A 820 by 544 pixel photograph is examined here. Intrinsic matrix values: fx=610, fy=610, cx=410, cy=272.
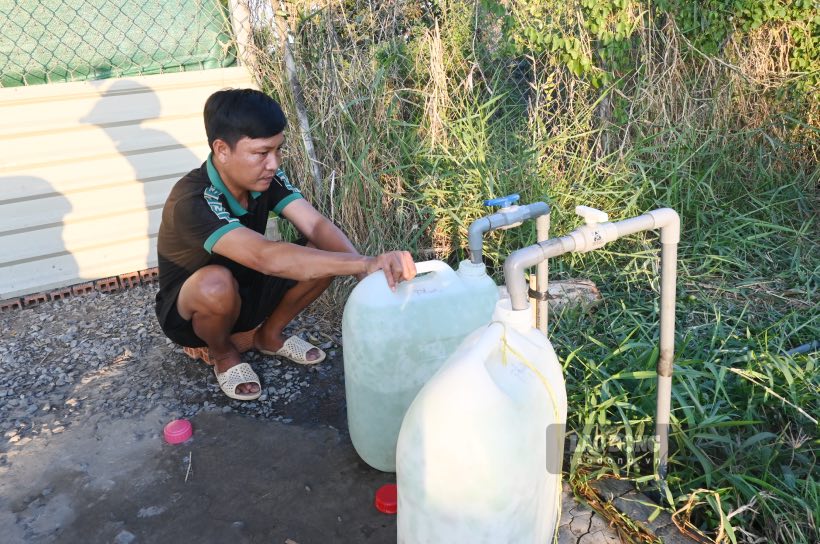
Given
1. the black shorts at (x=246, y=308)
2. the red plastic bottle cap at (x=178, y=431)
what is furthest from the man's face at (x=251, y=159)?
the red plastic bottle cap at (x=178, y=431)

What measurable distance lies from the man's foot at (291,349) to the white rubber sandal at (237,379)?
9.4 inches

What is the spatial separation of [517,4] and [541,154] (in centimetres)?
91

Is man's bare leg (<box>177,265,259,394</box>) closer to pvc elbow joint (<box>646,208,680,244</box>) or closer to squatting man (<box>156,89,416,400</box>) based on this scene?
squatting man (<box>156,89,416,400</box>)

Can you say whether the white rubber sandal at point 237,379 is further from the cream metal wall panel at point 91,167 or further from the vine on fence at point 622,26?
the vine on fence at point 622,26

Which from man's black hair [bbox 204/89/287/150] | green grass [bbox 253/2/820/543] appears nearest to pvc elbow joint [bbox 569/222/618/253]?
green grass [bbox 253/2/820/543]

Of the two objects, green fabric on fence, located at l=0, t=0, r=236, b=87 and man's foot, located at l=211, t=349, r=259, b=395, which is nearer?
man's foot, located at l=211, t=349, r=259, b=395

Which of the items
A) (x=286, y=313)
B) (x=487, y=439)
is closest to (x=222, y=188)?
(x=286, y=313)

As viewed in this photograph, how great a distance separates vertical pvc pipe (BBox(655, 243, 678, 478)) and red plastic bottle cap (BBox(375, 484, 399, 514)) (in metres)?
0.79

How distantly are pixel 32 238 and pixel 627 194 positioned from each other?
336cm

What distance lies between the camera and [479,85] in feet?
11.8

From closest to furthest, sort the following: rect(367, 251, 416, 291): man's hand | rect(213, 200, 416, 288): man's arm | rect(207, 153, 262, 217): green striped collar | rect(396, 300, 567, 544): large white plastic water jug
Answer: rect(396, 300, 567, 544): large white plastic water jug < rect(367, 251, 416, 291): man's hand < rect(213, 200, 416, 288): man's arm < rect(207, 153, 262, 217): green striped collar

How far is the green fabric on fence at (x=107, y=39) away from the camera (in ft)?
10.6

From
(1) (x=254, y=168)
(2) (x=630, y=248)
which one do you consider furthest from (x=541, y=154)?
(1) (x=254, y=168)

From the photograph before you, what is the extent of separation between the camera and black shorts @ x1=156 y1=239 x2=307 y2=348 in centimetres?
260
